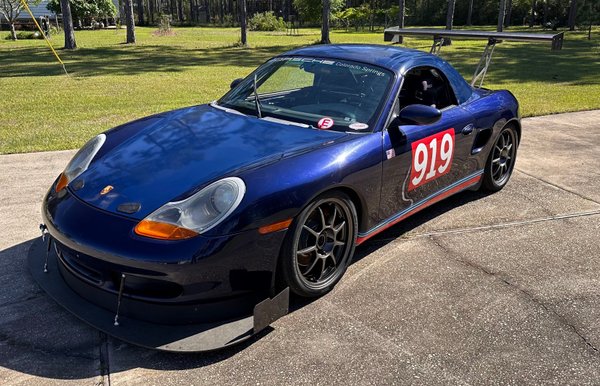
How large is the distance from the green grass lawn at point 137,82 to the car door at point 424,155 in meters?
4.64

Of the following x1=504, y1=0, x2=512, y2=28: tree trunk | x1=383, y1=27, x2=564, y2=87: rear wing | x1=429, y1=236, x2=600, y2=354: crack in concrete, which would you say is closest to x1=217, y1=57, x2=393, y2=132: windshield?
x1=429, y1=236, x2=600, y2=354: crack in concrete

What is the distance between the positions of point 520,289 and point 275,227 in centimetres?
176

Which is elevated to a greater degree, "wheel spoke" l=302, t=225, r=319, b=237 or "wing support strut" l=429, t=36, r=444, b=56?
"wing support strut" l=429, t=36, r=444, b=56

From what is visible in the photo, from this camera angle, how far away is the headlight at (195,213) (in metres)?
2.53

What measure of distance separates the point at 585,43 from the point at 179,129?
2898 cm

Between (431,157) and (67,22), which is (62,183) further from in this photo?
(67,22)

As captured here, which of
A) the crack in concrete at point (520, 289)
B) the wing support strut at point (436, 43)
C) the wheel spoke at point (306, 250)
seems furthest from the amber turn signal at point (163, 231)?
the wing support strut at point (436, 43)

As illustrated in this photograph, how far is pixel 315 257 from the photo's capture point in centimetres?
307

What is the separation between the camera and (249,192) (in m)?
2.65

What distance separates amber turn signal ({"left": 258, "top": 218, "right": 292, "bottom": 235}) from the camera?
2645 millimetres

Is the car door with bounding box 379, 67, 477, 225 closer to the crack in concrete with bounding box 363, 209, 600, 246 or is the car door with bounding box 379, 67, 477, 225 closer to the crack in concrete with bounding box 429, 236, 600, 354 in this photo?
the crack in concrete with bounding box 363, 209, 600, 246

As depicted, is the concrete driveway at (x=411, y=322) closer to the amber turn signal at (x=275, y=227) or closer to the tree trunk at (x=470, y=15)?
the amber turn signal at (x=275, y=227)

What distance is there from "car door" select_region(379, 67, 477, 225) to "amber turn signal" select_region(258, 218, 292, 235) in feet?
3.09

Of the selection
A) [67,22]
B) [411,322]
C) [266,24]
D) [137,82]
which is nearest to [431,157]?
[411,322]
